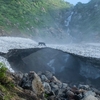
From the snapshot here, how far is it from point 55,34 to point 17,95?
65907 millimetres

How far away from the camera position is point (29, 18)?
72.8m

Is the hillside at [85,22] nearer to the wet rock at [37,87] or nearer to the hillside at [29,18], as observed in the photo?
the hillside at [29,18]

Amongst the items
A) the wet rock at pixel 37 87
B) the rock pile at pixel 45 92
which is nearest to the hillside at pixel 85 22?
the rock pile at pixel 45 92

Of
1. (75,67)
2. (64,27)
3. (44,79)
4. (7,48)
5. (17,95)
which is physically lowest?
(17,95)

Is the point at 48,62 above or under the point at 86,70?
above

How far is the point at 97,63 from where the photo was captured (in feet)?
117

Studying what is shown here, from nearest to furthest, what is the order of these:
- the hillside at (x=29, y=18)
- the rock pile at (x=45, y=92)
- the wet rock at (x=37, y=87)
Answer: the wet rock at (x=37, y=87) → the rock pile at (x=45, y=92) → the hillside at (x=29, y=18)

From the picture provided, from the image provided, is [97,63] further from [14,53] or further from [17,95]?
[17,95]

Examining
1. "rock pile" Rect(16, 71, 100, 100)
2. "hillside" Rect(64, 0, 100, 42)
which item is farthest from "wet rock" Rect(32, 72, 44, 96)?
"hillside" Rect(64, 0, 100, 42)

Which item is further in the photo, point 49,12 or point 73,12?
point 73,12

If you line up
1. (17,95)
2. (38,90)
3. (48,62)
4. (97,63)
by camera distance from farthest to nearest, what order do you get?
(48,62), (97,63), (38,90), (17,95)

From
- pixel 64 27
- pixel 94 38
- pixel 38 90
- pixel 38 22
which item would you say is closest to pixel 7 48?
pixel 38 90

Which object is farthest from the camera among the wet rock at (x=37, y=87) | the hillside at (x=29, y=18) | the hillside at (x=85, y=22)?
the hillside at (x=85, y=22)

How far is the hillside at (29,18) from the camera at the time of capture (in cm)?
5894
